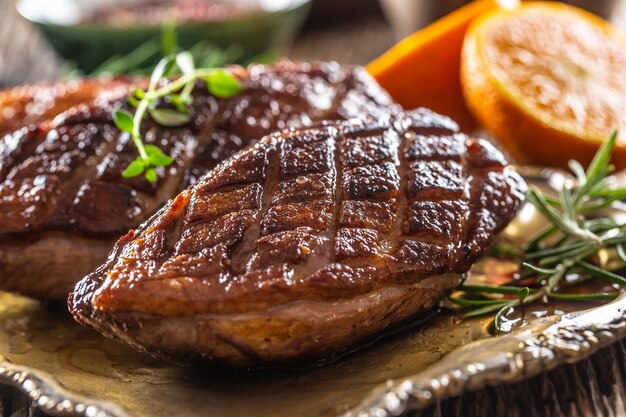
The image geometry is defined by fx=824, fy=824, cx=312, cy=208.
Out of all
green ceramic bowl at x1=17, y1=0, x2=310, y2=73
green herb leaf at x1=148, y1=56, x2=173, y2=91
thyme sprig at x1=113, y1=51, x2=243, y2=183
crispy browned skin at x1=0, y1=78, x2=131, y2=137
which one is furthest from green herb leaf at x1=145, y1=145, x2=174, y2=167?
green ceramic bowl at x1=17, y1=0, x2=310, y2=73

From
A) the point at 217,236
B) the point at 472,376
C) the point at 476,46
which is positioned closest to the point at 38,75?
the point at 476,46

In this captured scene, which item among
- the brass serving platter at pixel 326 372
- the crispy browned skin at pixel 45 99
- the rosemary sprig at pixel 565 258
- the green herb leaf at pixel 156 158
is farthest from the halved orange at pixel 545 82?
the green herb leaf at pixel 156 158

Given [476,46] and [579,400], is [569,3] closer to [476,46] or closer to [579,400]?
[476,46]

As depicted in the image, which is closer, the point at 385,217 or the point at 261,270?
the point at 261,270

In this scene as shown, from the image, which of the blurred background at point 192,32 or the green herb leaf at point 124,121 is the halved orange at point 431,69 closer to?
the blurred background at point 192,32

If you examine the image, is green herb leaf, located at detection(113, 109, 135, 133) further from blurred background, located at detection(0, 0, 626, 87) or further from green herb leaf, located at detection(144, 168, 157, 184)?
blurred background, located at detection(0, 0, 626, 87)

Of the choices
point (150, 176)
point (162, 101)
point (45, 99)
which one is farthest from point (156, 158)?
point (45, 99)
